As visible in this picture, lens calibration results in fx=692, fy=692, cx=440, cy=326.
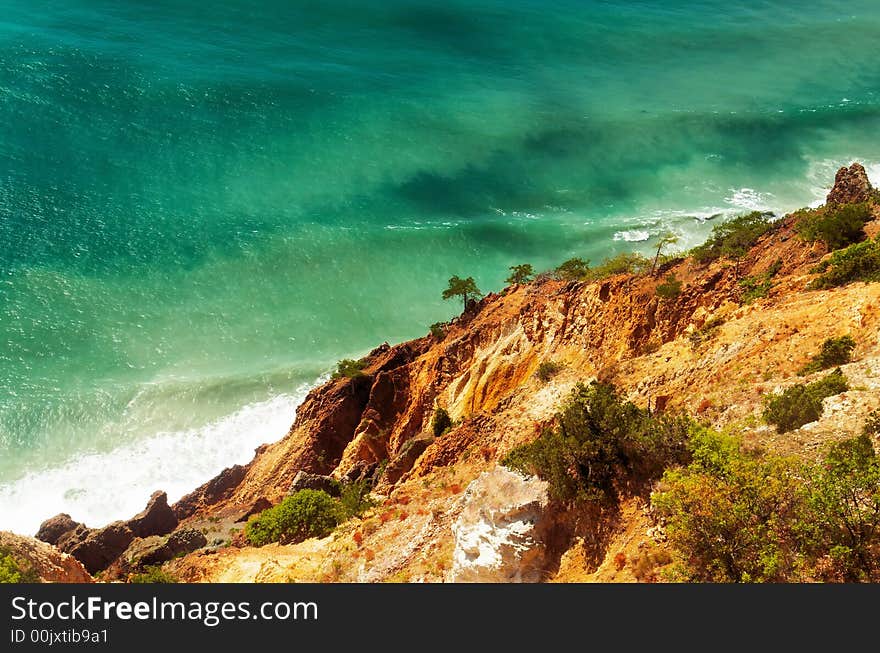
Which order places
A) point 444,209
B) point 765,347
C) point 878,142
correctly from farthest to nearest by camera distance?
point 878,142 < point 444,209 < point 765,347

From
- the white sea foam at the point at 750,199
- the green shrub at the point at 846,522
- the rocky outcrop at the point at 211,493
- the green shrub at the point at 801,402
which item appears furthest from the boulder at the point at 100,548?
the white sea foam at the point at 750,199

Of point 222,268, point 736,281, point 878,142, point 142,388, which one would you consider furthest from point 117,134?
point 878,142

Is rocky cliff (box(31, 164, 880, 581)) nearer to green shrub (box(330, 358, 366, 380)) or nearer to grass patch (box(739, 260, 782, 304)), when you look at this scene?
grass patch (box(739, 260, 782, 304))

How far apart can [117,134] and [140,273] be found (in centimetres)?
3166

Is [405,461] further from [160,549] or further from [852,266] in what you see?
[852,266]

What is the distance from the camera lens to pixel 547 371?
41.2 m

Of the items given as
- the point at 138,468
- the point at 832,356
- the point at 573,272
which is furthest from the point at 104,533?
the point at 832,356

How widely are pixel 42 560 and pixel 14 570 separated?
3.06m

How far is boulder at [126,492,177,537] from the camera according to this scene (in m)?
51.3

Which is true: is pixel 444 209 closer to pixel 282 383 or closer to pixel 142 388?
pixel 282 383

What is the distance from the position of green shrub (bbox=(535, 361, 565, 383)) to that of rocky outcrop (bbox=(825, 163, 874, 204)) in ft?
66.5

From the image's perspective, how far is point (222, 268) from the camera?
280 ft

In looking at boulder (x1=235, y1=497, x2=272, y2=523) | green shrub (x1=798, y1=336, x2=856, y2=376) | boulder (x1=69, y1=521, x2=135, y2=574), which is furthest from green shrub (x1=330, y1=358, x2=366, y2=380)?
green shrub (x1=798, y1=336, x2=856, y2=376)

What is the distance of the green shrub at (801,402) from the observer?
2309 centimetres
